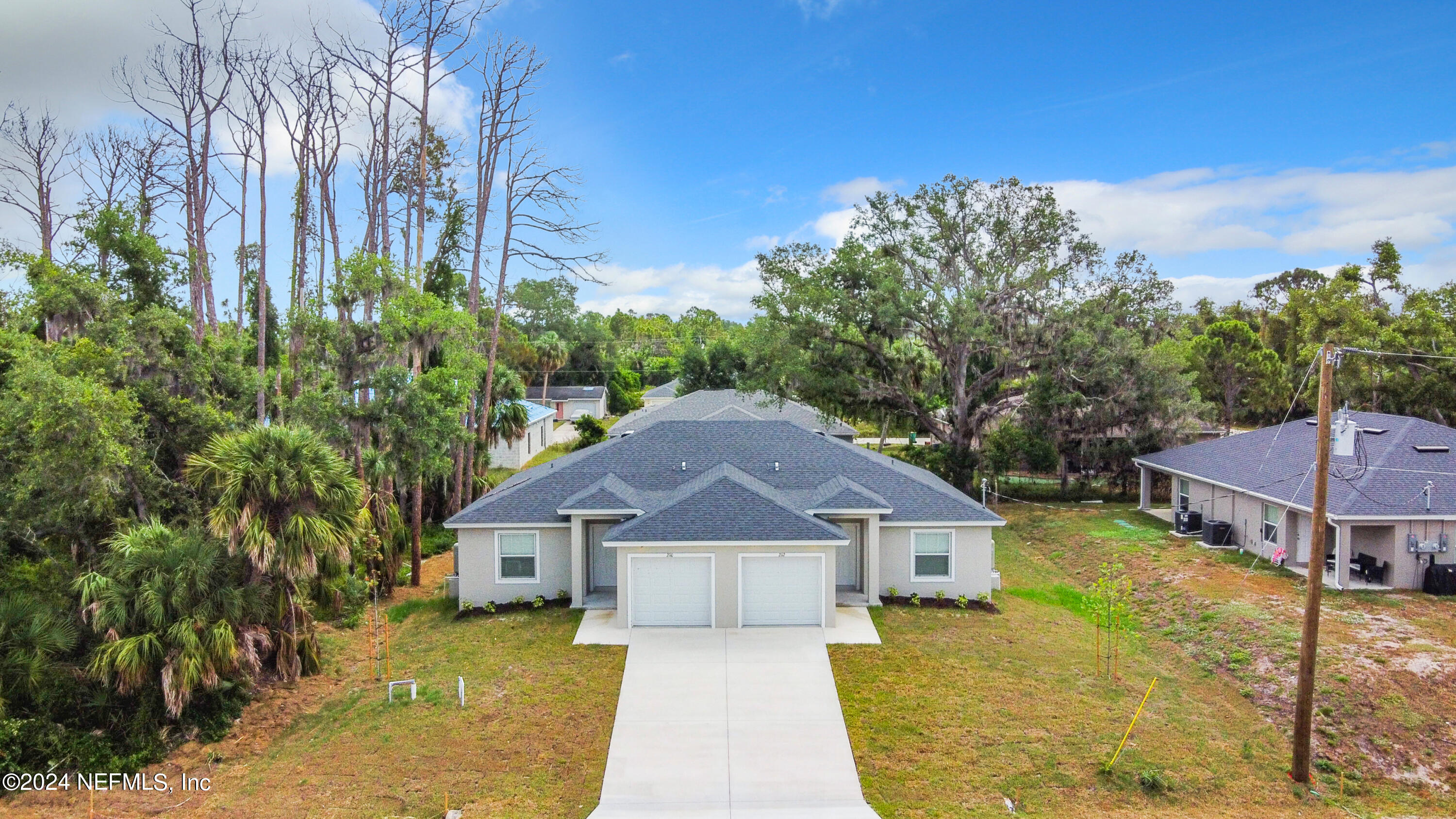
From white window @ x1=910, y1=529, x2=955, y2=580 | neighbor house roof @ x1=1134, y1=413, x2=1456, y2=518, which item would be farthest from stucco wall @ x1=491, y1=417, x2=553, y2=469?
neighbor house roof @ x1=1134, y1=413, x2=1456, y2=518

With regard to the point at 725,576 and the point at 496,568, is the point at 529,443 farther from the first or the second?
the point at 725,576

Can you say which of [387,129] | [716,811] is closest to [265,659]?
→ [716,811]

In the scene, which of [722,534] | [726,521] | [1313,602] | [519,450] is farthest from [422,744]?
[519,450]

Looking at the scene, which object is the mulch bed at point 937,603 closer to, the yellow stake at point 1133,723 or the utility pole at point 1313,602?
the yellow stake at point 1133,723

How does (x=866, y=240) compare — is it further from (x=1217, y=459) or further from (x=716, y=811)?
(x=716, y=811)

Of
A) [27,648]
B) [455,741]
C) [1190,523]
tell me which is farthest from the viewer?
[1190,523]
